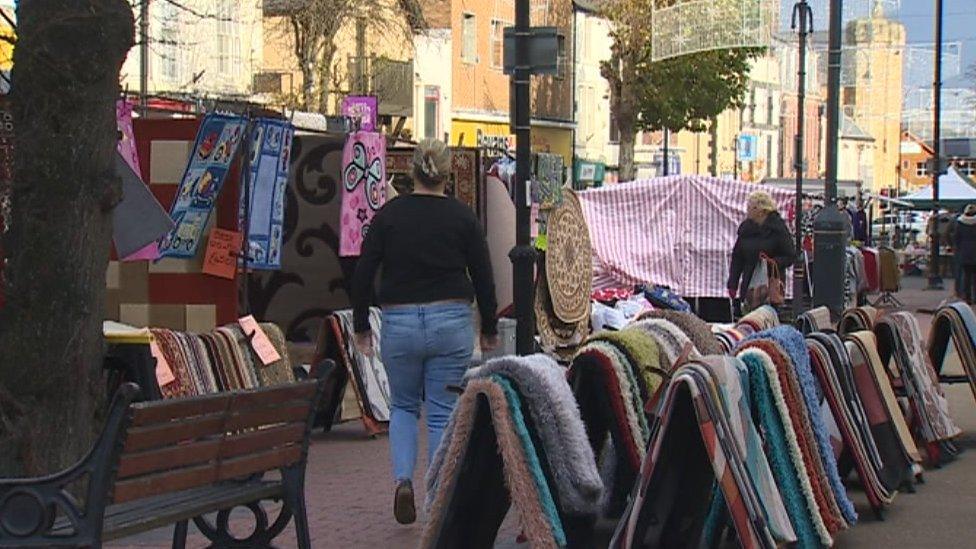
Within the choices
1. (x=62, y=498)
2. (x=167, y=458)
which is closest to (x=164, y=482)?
(x=167, y=458)

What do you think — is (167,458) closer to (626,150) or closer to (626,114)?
(626,150)

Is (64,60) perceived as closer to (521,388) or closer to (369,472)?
(521,388)

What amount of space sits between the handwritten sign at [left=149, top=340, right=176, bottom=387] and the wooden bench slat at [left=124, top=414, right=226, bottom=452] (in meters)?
3.85

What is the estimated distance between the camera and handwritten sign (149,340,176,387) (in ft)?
33.2

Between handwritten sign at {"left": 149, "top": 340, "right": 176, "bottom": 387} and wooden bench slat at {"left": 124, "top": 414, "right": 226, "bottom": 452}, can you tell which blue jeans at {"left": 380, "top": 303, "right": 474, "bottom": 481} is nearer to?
wooden bench slat at {"left": 124, "top": 414, "right": 226, "bottom": 452}

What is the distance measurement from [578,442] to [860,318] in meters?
4.56

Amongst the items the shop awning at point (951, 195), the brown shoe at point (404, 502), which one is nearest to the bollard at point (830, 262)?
the brown shoe at point (404, 502)

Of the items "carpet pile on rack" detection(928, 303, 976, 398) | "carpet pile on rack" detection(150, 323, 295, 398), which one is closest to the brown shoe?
"carpet pile on rack" detection(150, 323, 295, 398)

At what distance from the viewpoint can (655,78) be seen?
5075 centimetres

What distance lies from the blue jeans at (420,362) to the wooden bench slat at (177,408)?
5.95ft

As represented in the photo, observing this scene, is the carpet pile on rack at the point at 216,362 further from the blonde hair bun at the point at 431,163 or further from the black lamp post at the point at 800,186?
the black lamp post at the point at 800,186

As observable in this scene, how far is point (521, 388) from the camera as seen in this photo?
6656 mm

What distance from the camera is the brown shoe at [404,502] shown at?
8.12m

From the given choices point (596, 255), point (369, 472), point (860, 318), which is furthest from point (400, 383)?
point (596, 255)
